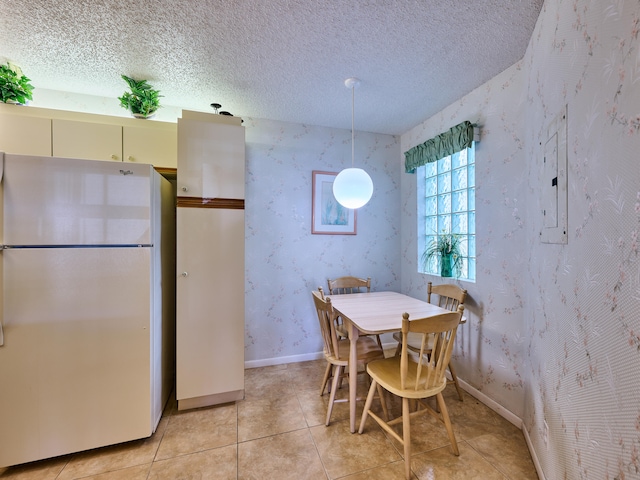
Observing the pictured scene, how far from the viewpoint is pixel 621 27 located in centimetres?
76

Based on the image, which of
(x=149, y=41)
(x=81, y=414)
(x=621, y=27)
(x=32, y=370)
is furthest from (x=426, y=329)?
(x=149, y=41)

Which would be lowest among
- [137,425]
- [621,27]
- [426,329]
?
[137,425]

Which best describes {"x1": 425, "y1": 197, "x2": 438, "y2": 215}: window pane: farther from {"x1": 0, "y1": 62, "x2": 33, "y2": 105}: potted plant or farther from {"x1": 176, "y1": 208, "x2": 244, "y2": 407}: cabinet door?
{"x1": 0, "y1": 62, "x2": 33, "y2": 105}: potted plant

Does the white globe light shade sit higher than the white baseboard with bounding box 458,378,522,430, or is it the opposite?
the white globe light shade

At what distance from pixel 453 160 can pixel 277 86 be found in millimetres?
1739

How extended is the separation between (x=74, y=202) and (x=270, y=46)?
1.50 meters

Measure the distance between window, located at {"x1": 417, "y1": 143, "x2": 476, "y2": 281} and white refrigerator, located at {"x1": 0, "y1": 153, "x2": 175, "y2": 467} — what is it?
2469mm

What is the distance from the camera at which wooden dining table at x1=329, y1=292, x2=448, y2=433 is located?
1599mm

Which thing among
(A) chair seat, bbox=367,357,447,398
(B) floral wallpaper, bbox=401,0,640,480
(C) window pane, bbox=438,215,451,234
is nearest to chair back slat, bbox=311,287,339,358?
(A) chair seat, bbox=367,357,447,398

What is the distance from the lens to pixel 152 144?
2.04m

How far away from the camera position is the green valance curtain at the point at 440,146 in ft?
6.99

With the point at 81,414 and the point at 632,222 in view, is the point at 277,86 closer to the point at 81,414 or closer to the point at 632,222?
the point at 632,222

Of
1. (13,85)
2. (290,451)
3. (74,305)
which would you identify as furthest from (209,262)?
(13,85)

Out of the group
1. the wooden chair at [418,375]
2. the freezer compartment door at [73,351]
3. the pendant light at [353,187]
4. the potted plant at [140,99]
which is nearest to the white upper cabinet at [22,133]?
the potted plant at [140,99]
